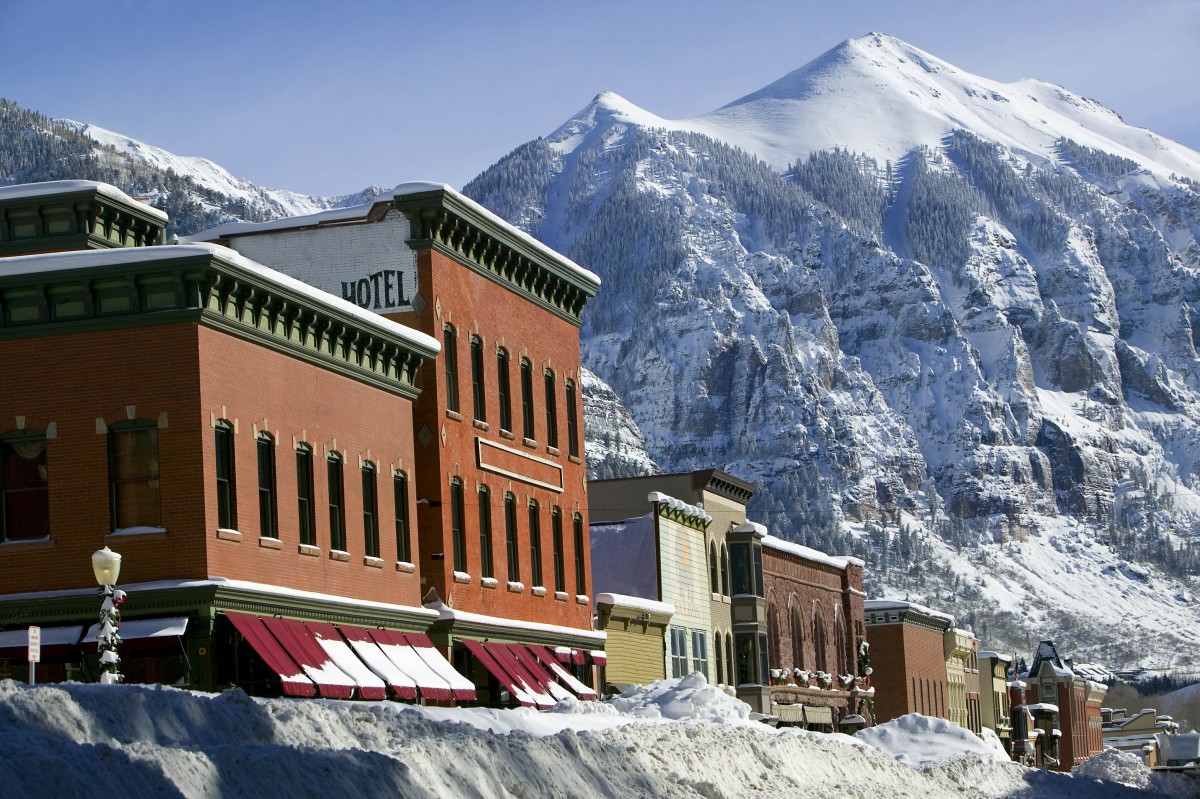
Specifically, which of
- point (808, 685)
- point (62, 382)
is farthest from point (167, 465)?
point (808, 685)

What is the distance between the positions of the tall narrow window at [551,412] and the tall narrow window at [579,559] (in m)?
2.64

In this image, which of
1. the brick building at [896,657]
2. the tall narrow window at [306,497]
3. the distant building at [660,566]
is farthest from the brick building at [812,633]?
the tall narrow window at [306,497]

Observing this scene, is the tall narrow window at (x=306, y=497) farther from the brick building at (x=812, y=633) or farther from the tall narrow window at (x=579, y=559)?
the brick building at (x=812, y=633)

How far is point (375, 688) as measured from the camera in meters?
41.1

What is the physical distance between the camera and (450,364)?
165ft

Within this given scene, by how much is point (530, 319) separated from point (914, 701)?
6017 centimetres

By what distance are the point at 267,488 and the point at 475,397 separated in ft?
39.7

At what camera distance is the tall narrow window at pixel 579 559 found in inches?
2307

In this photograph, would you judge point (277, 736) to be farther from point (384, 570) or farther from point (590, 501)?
point (590, 501)

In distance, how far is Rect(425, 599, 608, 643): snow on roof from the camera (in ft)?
156

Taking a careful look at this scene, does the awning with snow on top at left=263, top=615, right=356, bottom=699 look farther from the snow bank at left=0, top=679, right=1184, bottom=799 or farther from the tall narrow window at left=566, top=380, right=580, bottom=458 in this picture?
the tall narrow window at left=566, top=380, right=580, bottom=458

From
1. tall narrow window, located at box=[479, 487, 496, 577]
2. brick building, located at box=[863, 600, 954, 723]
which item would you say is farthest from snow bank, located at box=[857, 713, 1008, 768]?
brick building, located at box=[863, 600, 954, 723]

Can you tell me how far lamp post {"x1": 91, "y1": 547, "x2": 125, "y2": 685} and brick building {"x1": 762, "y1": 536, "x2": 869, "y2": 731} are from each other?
167ft

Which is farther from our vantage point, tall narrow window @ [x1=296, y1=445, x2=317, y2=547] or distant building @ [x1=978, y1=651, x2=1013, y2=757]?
distant building @ [x1=978, y1=651, x2=1013, y2=757]
